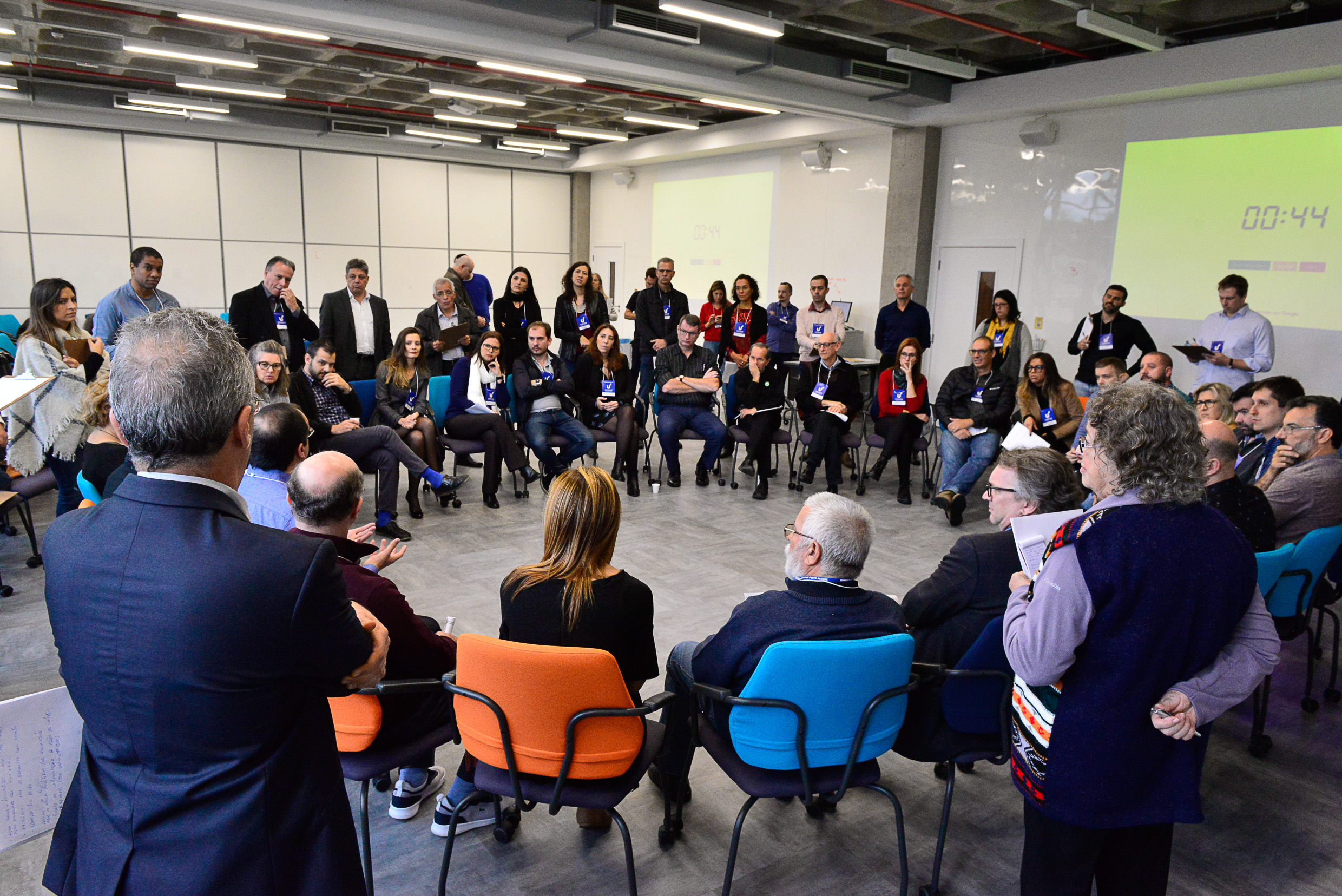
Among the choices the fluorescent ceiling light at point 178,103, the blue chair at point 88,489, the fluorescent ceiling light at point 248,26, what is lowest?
the blue chair at point 88,489

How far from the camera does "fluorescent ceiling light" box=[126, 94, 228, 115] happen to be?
9.33 meters

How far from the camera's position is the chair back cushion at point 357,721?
6.82 feet

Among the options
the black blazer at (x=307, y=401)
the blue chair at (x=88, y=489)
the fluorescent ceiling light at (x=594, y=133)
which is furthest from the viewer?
the fluorescent ceiling light at (x=594, y=133)

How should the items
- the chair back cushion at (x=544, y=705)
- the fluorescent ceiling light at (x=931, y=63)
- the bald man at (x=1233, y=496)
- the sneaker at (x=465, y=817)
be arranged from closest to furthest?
1. the chair back cushion at (x=544, y=705)
2. the sneaker at (x=465, y=817)
3. the bald man at (x=1233, y=496)
4. the fluorescent ceiling light at (x=931, y=63)

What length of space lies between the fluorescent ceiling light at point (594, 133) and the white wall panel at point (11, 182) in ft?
22.3

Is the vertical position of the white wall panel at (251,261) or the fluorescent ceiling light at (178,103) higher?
the fluorescent ceiling light at (178,103)

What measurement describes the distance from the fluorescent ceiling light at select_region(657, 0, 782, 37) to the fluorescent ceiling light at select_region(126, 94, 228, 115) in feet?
22.0

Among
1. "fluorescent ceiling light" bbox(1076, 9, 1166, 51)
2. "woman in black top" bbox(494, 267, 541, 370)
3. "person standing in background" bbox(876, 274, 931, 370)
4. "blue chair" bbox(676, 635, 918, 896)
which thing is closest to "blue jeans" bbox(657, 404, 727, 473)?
"woman in black top" bbox(494, 267, 541, 370)

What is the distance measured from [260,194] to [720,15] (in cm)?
842

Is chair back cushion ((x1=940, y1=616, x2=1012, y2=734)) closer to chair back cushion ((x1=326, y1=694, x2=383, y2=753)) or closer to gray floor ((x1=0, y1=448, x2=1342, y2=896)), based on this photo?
gray floor ((x1=0, y1=448, x2=1342, y2=896))

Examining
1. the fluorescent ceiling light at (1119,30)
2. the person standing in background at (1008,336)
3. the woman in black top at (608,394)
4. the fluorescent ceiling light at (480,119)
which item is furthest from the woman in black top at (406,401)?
the fluorescent ceiling light at (480,119)

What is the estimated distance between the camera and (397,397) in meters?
5.83

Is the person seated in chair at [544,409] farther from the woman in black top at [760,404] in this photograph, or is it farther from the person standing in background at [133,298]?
the person standing in background at [133,298]

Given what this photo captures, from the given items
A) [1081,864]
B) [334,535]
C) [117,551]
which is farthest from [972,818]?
[117,551]
